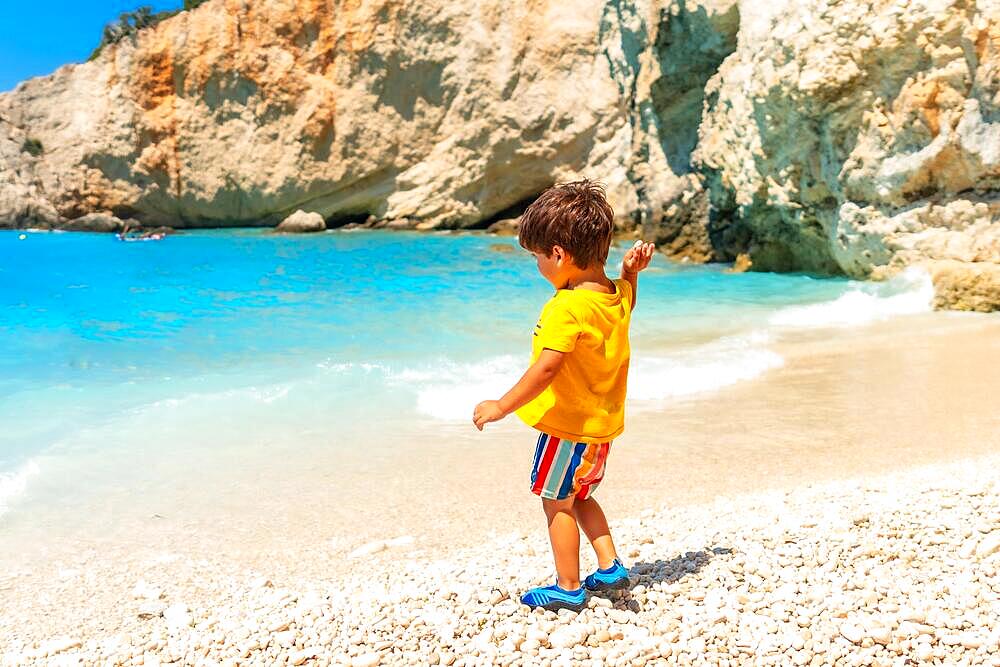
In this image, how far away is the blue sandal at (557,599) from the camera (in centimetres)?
262

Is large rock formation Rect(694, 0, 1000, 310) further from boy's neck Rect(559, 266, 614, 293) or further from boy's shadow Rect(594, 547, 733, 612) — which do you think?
boy's neck Rect(559, 266, 614, 293)

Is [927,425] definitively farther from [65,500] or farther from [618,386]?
[65,500]

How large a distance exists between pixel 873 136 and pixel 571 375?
11580mm

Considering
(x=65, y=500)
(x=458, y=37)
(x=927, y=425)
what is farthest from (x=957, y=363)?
(x=458, y=37)

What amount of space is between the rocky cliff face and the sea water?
130 centimetres

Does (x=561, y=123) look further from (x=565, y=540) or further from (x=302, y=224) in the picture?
(x=565, y=540)

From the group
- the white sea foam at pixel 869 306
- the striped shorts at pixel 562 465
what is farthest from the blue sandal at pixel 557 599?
the white sea foam at pixel 869 306

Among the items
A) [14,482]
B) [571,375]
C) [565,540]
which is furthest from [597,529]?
[14,482]

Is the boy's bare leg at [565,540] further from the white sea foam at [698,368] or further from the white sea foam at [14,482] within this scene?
the white sea foam at [698,368]

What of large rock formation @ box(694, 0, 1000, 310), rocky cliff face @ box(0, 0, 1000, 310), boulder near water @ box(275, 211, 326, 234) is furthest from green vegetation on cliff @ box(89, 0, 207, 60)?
large rock formation @ box(694, 0, 1000, 310)

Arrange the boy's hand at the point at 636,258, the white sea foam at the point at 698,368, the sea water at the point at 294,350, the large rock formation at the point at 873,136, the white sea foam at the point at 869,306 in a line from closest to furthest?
the boy's hand at the point at 636,258, the sea water at the point at 294,350, the white sea foam at the point at 698,368, the white sea foam at the point at 869,306, the large rock formation at the point at 873,136

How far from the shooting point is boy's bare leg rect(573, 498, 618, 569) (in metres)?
2.71

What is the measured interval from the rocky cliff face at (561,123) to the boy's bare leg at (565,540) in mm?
8639

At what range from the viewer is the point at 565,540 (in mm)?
2654
